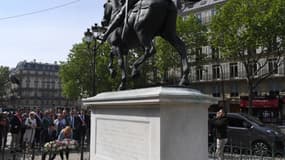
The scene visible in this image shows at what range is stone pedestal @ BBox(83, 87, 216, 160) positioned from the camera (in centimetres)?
539

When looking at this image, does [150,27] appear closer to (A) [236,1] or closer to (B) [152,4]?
(B) [152,4]

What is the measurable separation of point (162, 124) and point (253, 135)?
1054 centimetres

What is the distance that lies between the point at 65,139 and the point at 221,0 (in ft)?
139

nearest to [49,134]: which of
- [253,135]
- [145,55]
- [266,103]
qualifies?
[253,135]

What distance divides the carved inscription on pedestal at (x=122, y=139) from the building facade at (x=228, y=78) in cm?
3338

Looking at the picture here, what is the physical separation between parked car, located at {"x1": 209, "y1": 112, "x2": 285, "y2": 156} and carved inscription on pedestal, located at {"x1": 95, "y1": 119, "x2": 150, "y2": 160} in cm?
773

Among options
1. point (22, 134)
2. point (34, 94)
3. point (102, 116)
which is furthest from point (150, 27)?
point (34, 94)

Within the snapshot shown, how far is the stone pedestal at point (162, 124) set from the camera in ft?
17.7

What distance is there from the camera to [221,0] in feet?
163

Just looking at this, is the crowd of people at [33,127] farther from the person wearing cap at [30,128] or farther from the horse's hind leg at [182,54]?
the horse's hind leg at [182,54]

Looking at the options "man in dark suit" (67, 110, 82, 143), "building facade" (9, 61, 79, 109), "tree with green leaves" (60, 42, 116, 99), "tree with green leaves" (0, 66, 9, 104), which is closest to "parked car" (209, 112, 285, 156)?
"man in dark suit" (67, 110, 82, 143)

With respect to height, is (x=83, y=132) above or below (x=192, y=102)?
below

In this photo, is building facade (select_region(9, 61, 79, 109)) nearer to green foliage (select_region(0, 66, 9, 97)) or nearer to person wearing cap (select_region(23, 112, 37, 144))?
green foliage (select_region(0, 66, 9, 97))

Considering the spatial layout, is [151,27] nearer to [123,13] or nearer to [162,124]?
[123,13]
